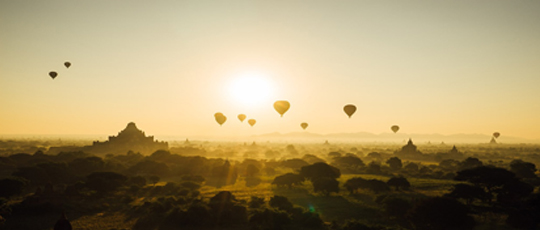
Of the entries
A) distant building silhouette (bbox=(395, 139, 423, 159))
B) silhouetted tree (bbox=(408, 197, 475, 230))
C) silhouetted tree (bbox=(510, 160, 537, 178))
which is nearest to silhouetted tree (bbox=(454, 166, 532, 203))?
silhouetted tree (bbox=(408, 197, 475, 230))

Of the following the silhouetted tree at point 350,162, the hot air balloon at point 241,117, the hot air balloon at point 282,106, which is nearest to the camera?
the hot air balloon at point 282,106

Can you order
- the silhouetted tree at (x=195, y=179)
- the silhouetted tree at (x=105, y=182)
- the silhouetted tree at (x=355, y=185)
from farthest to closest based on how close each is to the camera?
the silhouetted tree at (x=195, y=179)
the silhouetted tree at (x=355, y=185)
the silhouetted tree at (x=105, y=182)

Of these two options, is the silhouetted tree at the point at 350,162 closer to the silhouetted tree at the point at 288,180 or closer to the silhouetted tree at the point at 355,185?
the silhouetted tree at the point at 288,180

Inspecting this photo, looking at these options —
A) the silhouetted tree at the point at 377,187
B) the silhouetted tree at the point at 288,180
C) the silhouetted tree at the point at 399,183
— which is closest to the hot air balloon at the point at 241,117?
the silhouetted tree at the point at 288,180

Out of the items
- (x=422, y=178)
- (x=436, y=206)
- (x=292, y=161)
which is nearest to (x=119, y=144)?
(x=292, y=161)

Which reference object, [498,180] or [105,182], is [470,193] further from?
[105,182]

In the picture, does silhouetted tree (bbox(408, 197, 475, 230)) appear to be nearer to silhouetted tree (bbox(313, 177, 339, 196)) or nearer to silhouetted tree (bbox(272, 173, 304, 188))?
silhouetted tree (bbox(313, 177, 339, 196))

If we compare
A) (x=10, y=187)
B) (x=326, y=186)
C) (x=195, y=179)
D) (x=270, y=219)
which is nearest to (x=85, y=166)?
(x=10, y=187)
